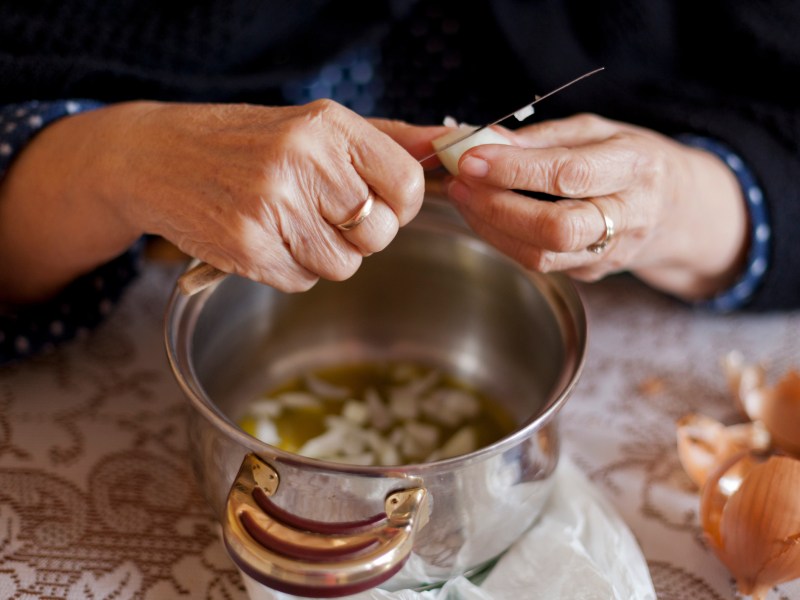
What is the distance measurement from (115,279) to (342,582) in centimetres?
48

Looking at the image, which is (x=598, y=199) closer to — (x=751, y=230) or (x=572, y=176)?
(x=572, y=176)

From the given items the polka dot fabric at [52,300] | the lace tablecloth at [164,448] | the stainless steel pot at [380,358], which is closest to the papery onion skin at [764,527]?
the lace tablecloth at [164,448]

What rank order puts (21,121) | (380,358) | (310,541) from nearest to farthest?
(310,541), (21,121), (380,358)

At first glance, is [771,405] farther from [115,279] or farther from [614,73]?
[115,279]

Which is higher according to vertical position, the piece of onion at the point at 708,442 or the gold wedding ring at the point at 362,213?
the gold wedding ring at the point at 362,213

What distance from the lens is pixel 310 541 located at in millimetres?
500

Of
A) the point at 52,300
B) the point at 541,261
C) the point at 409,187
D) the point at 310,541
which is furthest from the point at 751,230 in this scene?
the point at 52,300

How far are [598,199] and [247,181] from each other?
301 millimetres

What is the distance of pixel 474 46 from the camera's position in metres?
0.97

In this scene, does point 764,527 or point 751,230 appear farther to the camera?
point 751,230

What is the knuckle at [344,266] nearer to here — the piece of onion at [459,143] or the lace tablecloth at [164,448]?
the piece of onion at [459,143]

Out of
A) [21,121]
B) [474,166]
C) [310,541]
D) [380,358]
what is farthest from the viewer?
[380,358]

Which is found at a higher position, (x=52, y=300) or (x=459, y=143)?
(x=459, y=143)

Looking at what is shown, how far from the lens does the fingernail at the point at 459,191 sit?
2.15 ft
